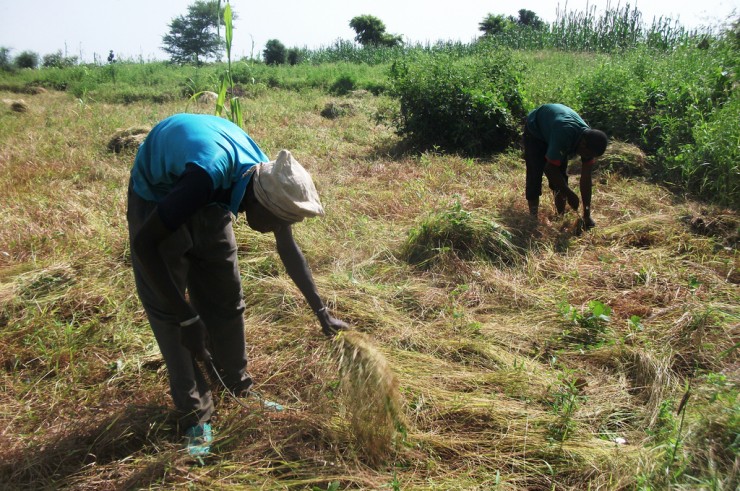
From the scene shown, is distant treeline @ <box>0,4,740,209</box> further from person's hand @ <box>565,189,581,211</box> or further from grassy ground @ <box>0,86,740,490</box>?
person's hand @ <box>565,189,581,211</box>

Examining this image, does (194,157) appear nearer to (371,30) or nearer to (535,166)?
(535,166)

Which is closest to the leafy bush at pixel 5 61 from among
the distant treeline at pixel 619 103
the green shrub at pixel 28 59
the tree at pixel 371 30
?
the green shrub at pixel 28 59

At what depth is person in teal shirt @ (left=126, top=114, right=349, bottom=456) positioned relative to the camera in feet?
5.82

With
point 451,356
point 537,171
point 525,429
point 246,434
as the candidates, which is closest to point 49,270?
point 246,434

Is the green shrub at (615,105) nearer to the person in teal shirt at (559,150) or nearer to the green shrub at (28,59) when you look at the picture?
the person in teal shirt at (559,150)

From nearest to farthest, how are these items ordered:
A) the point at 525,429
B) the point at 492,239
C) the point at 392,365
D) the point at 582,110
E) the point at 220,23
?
the point at 525,429 → the point at 392,365 → the point at 492,239 → the point at 220,23 → the point at 582,110

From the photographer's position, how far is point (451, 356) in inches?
112

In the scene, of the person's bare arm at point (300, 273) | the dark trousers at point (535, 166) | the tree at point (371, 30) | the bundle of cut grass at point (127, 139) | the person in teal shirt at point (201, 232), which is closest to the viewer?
the person in teal shirt at point (201, 232)

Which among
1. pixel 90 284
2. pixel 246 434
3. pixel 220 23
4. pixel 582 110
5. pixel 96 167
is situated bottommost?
pixel 246 434

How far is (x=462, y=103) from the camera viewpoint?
281 inches

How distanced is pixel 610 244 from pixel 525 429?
8.03 ft

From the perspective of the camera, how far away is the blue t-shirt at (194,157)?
180cm

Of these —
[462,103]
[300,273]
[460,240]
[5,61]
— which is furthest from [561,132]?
[5,61]

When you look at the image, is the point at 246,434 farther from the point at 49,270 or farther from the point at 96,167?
the point at 96,167
